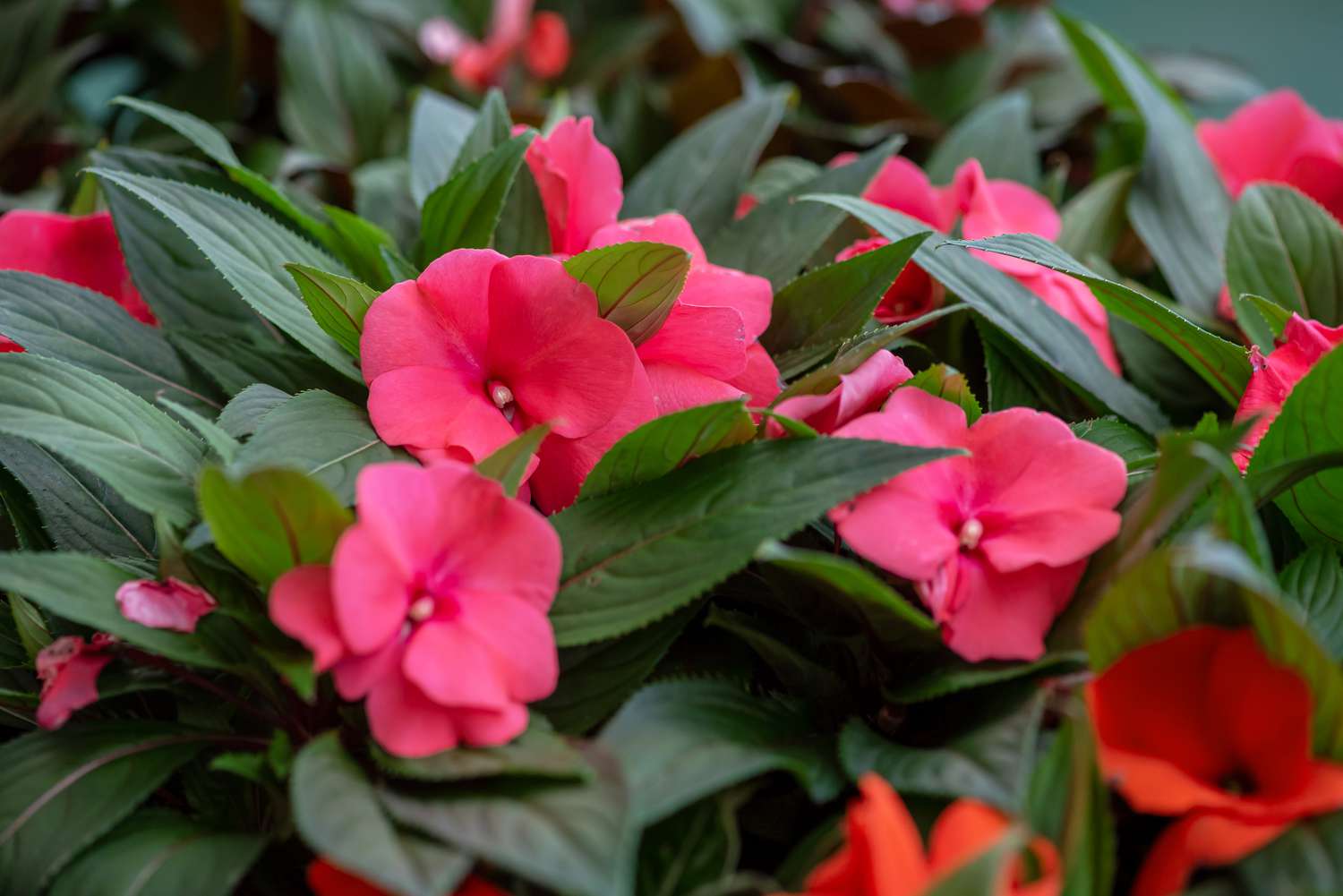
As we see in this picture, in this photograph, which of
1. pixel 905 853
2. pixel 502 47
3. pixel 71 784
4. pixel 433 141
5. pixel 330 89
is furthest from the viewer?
pixel 502 47

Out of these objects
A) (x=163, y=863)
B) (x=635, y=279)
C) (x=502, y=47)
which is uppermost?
(x=635, y=279)

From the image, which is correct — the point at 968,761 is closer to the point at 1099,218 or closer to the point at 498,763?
the point at 498,763

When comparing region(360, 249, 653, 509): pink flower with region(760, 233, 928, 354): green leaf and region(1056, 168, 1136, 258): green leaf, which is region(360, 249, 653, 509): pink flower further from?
region(1056, 168, 1136, 258): green leaf

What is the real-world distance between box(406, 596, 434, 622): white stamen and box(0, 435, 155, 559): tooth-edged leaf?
238 mm

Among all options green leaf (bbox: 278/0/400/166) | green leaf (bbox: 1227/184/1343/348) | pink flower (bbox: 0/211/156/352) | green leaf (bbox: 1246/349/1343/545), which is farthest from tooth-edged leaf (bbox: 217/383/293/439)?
green leaf (bbox: 278/0/400/166)

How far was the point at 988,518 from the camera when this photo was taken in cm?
57

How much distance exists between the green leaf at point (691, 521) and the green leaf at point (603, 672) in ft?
0.11

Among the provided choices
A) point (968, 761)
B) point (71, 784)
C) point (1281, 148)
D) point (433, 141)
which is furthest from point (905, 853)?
point (1281, 148)

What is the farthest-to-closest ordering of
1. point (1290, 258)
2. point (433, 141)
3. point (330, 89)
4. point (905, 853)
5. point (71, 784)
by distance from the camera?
point (330, 89)
point (433, 141)
point (1290, 258)
point (71, 784)
point (905, 853)

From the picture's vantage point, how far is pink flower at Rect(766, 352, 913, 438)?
1.98 ft

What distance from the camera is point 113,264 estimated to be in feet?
2.84

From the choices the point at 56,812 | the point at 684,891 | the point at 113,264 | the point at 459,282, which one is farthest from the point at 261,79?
the point at 684,891

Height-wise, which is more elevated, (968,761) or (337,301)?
(337,301)

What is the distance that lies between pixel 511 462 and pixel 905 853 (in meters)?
0.24
